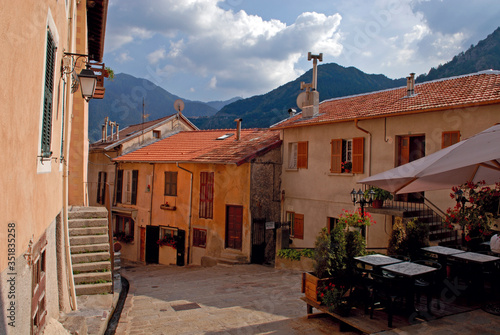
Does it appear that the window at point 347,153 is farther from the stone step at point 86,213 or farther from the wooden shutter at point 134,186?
the wooden shutter at point 134,186

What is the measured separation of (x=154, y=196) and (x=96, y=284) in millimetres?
12689

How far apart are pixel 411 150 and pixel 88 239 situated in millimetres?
10359

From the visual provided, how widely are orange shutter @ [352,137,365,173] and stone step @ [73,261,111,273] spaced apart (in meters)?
9.41

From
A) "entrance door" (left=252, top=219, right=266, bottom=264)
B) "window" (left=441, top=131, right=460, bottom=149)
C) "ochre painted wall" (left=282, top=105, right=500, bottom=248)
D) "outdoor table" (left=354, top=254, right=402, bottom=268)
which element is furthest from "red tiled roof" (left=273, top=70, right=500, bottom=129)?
"outdoor table" (left=354, top=254, right=402, bottom=268)

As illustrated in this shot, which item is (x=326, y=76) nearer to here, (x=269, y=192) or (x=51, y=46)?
(x=269, y=192)

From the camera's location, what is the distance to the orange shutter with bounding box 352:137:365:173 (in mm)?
13930

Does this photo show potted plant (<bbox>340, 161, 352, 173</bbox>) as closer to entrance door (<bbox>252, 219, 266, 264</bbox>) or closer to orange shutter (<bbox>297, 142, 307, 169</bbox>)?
orange shutter (<bbox>297, 142, 307, 169</bbox>)

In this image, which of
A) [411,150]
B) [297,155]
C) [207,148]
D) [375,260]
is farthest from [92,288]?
→ [207,148]

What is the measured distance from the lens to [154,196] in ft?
67.1

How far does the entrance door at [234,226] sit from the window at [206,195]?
1.04 m

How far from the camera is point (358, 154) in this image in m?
14.1

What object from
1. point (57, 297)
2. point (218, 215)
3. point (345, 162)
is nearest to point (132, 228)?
point (218, 215)

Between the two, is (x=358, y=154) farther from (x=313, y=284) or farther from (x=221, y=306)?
(x=313, y=284)

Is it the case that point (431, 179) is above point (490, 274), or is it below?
above
